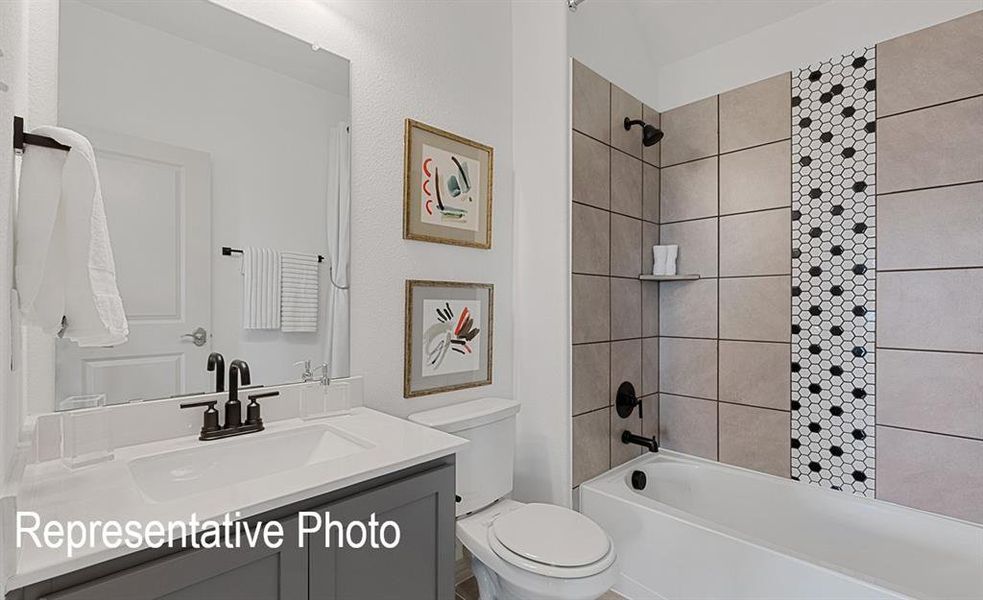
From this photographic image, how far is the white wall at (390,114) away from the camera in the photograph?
1610mm

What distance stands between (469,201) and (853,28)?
1804 millimetres

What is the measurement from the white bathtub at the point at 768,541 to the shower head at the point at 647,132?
1.63 meters

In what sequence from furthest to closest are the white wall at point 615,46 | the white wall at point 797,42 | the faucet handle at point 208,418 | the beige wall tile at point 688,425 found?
the beige wall tile at point 688,425
the white wall at point 615,46
the white wall at point 797,42
the faucet handle at point 208,418

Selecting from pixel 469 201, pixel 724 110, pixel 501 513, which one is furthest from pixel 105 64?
pixel 724 110

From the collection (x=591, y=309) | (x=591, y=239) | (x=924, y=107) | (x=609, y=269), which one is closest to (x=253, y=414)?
(x=591, y=309)

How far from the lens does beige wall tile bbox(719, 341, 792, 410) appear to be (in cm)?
219

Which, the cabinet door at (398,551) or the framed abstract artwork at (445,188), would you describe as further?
the framed abstract artwork at (445,188)

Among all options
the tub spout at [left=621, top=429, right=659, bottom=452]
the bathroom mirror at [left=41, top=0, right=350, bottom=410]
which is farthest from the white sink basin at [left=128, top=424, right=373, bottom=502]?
the tub spout at [left=621, top=429, right=659, bottom=452]

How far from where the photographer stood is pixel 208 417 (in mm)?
1229

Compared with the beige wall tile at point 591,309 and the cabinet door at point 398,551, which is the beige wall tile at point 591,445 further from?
the cabinet door at point 398,551

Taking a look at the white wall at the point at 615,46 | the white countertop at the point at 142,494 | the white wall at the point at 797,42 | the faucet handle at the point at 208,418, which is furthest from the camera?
the white wall at the point at 615,46

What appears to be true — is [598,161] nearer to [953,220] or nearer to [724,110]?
[724,110]

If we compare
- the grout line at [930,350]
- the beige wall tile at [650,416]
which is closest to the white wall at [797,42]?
the grout line at [930,350]

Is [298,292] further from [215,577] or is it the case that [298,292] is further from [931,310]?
[931,310]
